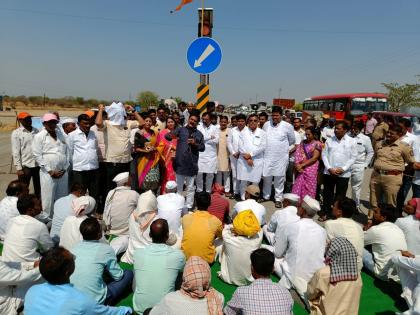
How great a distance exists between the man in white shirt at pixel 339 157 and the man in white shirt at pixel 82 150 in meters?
4.12

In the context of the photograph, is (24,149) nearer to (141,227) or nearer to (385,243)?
(141,227)

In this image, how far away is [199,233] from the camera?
3.74 m

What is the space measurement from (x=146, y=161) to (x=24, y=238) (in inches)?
108

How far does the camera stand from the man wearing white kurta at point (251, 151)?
667cm

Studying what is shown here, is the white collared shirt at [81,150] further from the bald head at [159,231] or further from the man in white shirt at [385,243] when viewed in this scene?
the man in white shirt at [385,243]

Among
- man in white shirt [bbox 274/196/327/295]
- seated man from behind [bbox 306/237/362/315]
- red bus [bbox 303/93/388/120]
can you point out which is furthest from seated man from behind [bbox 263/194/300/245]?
red bus [bbox 303/93/388/120]

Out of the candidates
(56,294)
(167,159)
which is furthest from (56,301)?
(167,159)

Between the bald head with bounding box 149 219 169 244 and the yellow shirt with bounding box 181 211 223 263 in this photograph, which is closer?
the bald head with bounding box 149 219 169 244

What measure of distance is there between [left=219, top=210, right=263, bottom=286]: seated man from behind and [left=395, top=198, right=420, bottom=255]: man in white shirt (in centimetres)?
183

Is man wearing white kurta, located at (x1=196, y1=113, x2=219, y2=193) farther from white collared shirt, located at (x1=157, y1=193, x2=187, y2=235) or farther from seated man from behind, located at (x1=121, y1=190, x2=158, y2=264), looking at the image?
seated man from behind, located at (x1=121, y1=190, x2=158, y2=264)

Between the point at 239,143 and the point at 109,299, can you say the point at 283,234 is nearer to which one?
the point at 109,299

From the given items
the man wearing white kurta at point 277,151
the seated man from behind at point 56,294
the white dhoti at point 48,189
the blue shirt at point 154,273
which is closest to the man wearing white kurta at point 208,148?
the man wearing white kurta at point 277,151

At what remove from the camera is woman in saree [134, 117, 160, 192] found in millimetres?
5730

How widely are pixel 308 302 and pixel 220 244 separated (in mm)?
1459
